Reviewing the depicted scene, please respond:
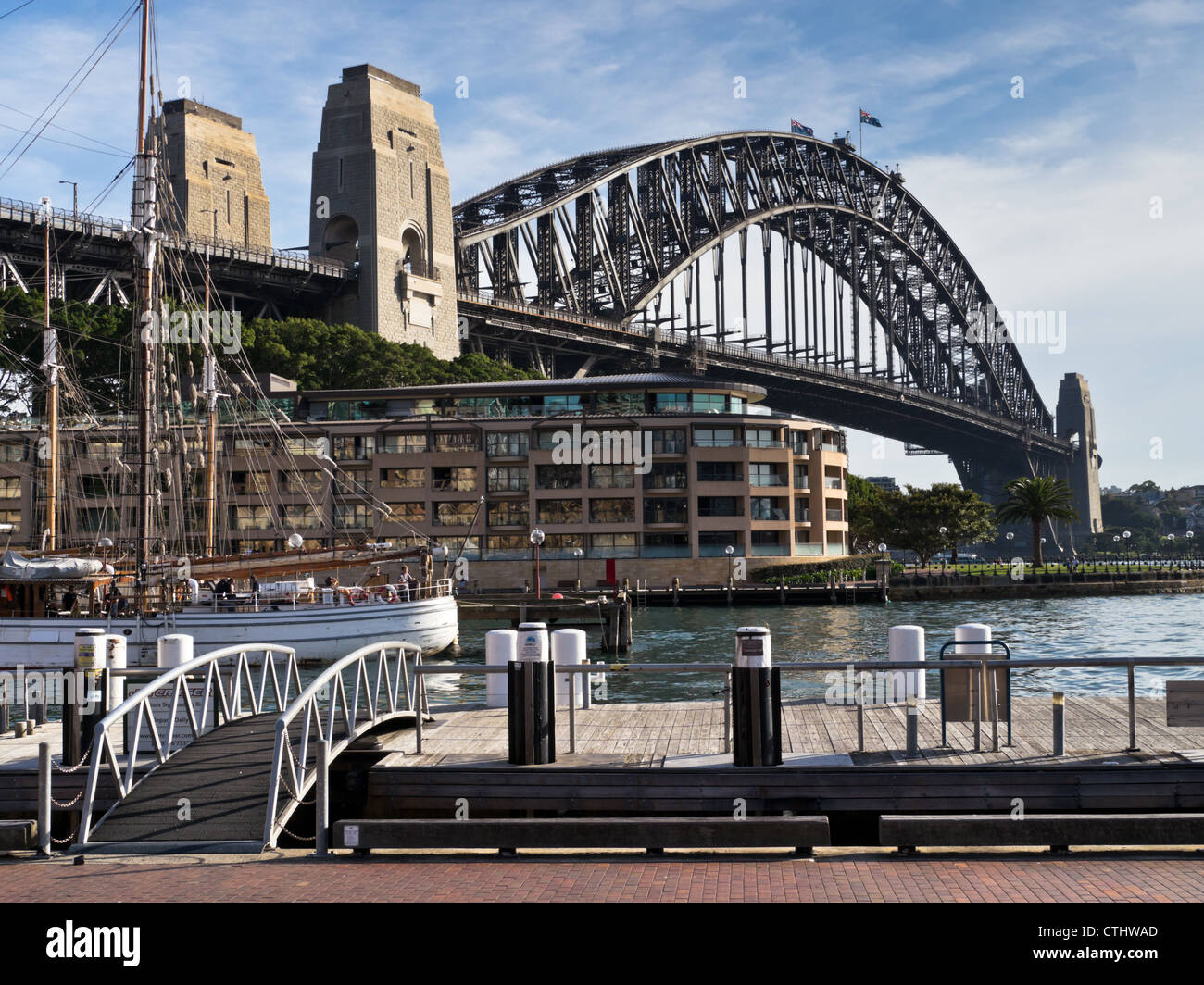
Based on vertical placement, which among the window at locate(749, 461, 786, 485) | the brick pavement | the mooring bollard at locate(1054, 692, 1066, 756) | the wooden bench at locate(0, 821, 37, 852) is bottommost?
the brick pavement

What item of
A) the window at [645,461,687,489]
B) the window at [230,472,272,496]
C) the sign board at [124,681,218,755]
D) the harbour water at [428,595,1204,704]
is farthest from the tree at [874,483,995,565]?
the sign board at [124,681,218,755]

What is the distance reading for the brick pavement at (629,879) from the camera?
1171 centimetres

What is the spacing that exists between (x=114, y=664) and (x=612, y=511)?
264ft

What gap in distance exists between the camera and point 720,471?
10119cm

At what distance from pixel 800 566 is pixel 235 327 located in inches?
2076

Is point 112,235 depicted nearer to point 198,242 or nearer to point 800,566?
point 198,242

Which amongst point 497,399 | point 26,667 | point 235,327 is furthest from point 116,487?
point 26,667

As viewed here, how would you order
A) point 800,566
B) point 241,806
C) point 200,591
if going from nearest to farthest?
point 241,806 < point 200,591 < point 800,566

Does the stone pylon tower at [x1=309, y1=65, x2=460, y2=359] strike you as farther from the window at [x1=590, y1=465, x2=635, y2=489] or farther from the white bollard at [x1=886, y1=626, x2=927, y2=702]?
the white bollard at [x1=886, y1=626, x2=927, y2=702]

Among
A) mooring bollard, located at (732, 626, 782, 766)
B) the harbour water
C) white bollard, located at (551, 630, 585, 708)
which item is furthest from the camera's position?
the harbour water

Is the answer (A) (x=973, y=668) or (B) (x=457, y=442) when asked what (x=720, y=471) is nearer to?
(B) (x=457, y=442)

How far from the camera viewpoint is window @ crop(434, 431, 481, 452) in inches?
4028

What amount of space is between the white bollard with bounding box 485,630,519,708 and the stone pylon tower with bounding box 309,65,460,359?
104 metres

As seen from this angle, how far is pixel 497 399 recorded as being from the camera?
343 feet
